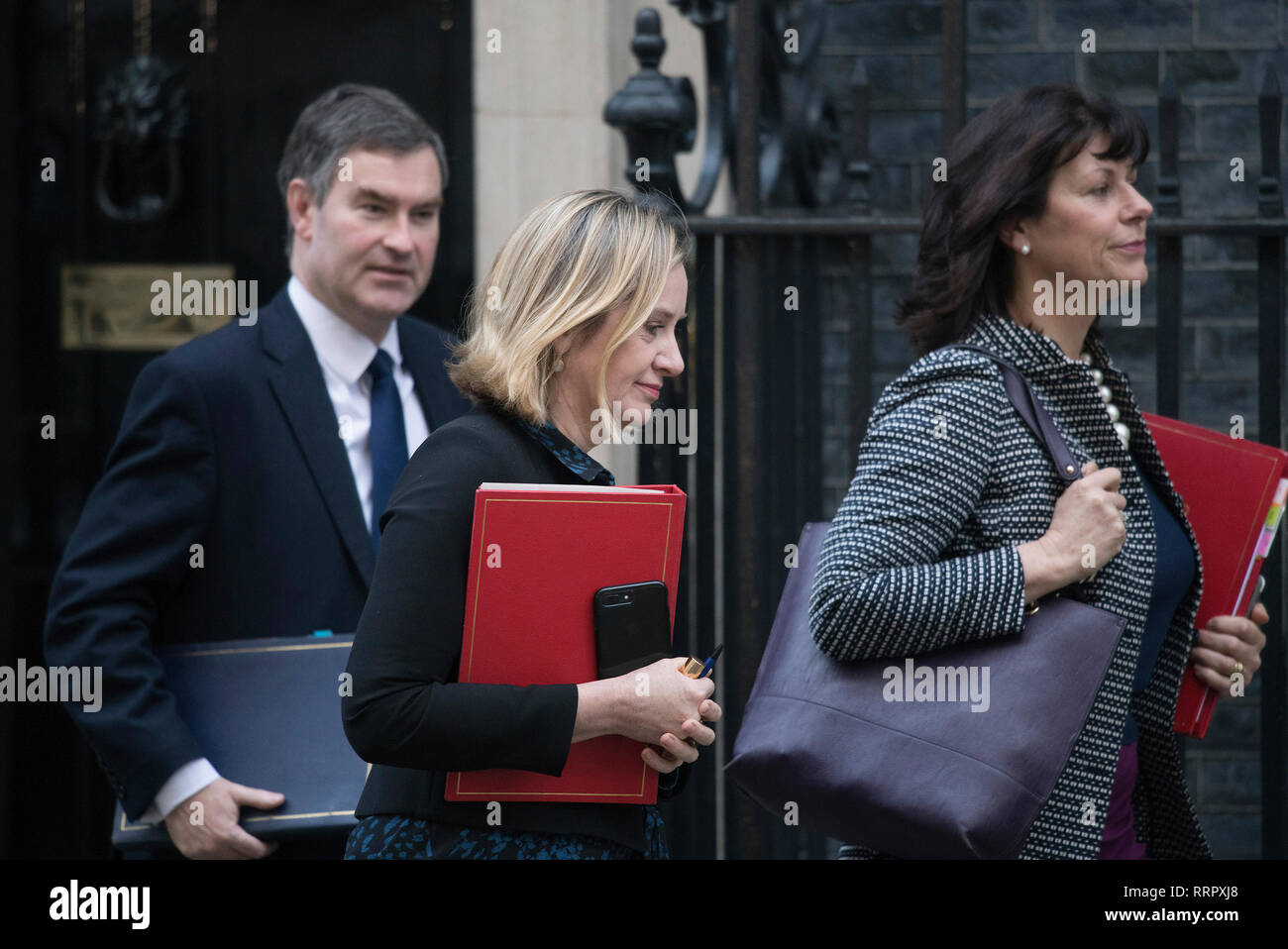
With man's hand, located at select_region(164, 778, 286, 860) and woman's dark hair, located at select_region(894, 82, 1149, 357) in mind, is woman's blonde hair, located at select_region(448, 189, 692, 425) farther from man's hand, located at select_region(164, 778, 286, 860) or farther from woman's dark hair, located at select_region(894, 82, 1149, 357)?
man's hand, located at select_region(164, 778, 286, 860)

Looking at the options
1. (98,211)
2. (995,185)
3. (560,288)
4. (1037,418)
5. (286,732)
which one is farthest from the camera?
(98,211)

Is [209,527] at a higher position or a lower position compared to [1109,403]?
lower

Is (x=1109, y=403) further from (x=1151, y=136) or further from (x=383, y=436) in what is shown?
(x=1151, y=136)

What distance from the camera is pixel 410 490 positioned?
77.0 inches

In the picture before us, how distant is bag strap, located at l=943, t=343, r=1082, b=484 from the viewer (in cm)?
236

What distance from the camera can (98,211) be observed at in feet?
14.9

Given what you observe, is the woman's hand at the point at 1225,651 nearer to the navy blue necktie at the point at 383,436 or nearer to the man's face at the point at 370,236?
the navy blue necktie at the point at 383,436

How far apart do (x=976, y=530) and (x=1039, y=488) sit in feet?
0.39

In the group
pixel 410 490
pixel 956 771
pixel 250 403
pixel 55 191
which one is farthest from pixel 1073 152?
pixel 55 191

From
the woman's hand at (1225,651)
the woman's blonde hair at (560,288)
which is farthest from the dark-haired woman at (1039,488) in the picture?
the woman's blonde hair at (560,288)

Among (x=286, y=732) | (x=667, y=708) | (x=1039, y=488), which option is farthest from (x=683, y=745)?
(x=286, y=732)

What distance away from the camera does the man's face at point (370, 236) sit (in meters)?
3.15

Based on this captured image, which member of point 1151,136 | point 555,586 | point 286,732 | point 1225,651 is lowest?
point 286,732
